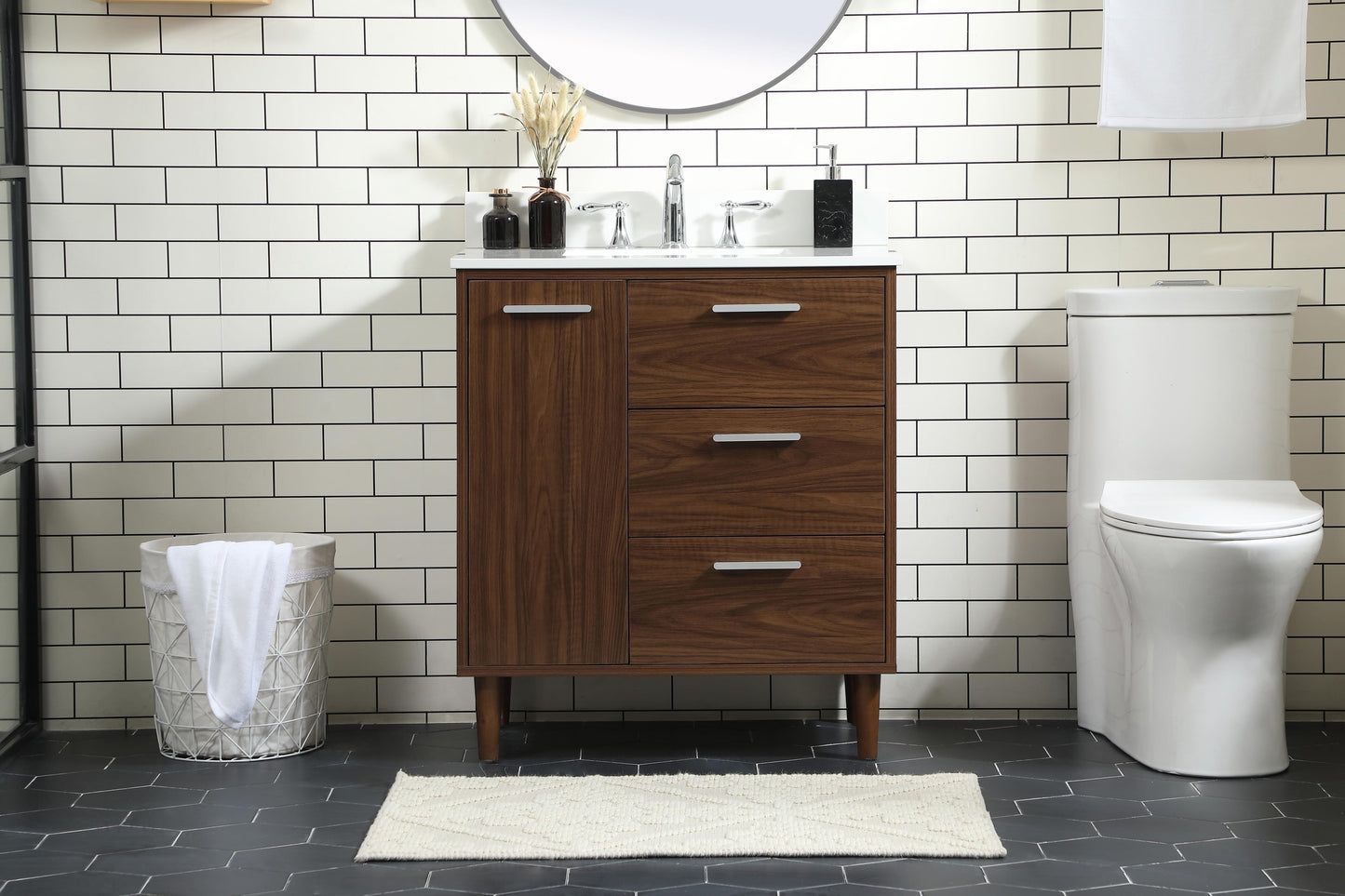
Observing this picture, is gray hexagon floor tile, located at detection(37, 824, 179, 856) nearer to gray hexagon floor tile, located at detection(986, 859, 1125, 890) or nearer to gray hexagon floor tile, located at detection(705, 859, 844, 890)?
gray hexagon floor tile, located at detection(705, 859, 844, 890)

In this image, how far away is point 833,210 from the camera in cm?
272

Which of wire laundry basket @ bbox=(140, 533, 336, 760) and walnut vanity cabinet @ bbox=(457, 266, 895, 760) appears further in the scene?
wire laundry basket @ bbox=(140, 533, 336, 760)

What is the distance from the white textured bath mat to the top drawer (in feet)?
2.48

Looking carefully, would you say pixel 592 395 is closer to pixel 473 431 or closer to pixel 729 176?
pixel 473 431

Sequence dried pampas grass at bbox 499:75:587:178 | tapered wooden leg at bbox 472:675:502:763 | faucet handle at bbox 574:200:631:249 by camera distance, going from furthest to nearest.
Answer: faucet handle at bbox 574:200:631:249
dried pampas grass at bbox 499:75:587:178
tapered wooden leg at bbox 472:675:502:763

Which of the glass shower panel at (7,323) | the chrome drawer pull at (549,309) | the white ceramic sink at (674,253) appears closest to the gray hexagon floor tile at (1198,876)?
the white ceramic sink at (674,253)

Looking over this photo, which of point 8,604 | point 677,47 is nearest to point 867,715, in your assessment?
point 677,47

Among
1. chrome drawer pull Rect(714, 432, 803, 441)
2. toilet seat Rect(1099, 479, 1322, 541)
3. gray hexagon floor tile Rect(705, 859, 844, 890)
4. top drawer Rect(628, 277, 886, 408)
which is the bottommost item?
gray hexagon floor tile Rect(705, 859, 844, 890)

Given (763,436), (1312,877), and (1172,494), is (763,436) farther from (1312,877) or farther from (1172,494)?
(1312,877)

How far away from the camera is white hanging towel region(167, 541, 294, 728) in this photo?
98.0 inches

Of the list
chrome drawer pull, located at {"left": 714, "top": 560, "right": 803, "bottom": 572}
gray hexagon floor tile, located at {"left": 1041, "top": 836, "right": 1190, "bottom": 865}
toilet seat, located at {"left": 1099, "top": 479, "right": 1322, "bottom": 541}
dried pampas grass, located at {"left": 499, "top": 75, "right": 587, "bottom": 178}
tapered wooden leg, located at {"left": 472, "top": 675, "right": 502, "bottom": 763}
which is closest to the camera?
gray hexagon floor tile, located at {"left": 1041, "top": 836, "right": 1190, "bottom": 865}

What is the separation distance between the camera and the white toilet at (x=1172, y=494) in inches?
94.9

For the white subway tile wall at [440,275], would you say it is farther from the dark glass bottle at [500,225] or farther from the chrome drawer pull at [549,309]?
the chrome drawer pull at [549,309]

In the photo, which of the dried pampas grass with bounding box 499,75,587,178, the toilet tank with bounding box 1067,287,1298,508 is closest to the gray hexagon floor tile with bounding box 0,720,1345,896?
the toilet tank with bounding box 1067,287,1298,508
